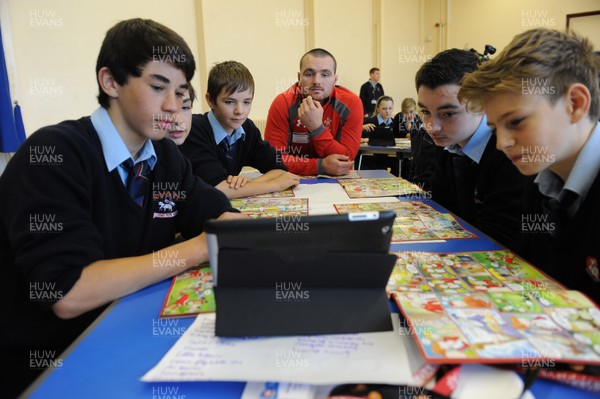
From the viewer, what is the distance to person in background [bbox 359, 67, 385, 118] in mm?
7180

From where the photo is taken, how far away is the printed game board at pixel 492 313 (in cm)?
63

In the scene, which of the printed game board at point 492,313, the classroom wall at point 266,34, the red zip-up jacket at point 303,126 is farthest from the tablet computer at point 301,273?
the classroom wall at point 266,34

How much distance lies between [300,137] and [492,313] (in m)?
2.25

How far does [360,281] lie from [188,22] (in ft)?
19.5

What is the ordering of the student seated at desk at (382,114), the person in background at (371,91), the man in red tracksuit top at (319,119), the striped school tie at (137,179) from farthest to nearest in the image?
the person in background at (371,91) → the student seated at desk at (382,114) → the man in red tracksuit top at (319,119) → the striped school tie at (137,179)

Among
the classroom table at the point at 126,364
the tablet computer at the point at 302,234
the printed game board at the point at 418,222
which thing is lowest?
the classroom table at the point at 126,364

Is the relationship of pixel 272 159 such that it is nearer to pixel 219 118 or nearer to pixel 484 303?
pixel 219 118

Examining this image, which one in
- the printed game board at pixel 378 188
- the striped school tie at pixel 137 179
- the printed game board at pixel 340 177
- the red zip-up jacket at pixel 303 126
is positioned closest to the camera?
the striped school tie at pixel 137 179

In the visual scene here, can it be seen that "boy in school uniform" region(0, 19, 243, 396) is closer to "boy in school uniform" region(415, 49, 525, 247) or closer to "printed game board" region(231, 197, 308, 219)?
"printed game board" region(231, 197, 308, 219)

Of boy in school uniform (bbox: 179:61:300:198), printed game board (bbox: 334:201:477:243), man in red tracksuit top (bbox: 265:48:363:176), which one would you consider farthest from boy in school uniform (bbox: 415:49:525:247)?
man in red tracksuit top (bbox: 265:48:363:176)

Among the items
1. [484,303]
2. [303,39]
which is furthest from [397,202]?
[303,39]

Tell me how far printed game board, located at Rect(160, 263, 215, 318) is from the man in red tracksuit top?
1.65m

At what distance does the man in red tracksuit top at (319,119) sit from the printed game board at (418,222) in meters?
1.05

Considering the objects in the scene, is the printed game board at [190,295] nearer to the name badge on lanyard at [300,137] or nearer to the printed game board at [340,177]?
the printed game board at [340,177]
